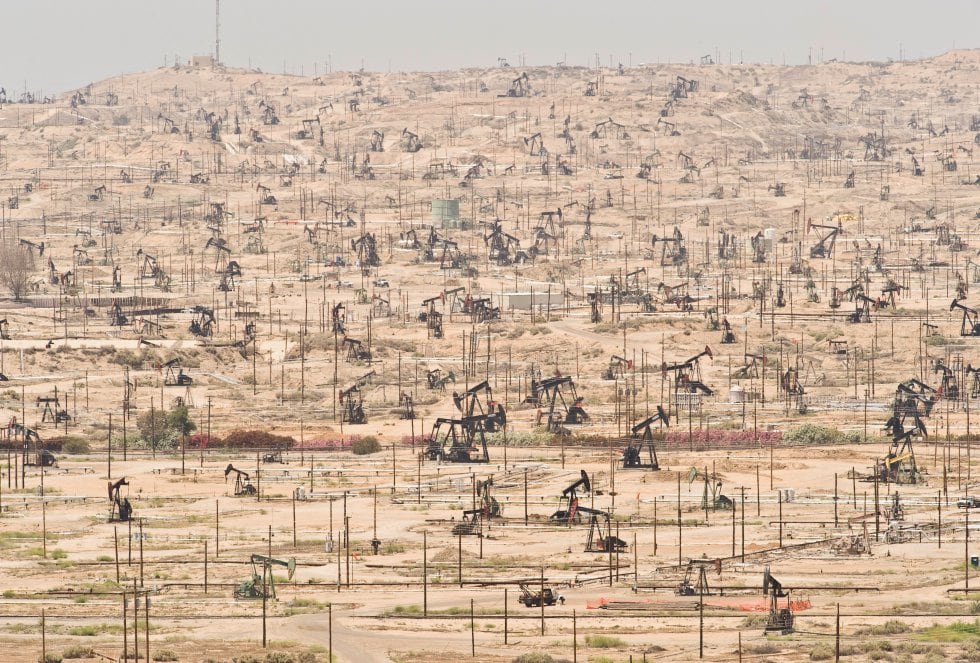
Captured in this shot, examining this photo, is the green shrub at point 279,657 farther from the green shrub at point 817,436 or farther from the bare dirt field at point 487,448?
the green shrub at point 817,436

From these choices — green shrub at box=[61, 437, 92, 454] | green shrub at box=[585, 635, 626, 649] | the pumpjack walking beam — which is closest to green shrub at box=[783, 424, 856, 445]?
the pumpjack walking beam

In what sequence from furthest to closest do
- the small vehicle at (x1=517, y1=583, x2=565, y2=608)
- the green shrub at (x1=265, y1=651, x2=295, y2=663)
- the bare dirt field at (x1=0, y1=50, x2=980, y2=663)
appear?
the small vehicle at (x1=517, y1=583, x2=565, y2=608) < the bare dirt field at (x1=0, y1=50, x2=980, y2=663) < the green shrub at (x1=265, y1=651, x2=295, y2=663)

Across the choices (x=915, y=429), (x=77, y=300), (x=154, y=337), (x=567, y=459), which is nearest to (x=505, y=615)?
(x=567, y=459)

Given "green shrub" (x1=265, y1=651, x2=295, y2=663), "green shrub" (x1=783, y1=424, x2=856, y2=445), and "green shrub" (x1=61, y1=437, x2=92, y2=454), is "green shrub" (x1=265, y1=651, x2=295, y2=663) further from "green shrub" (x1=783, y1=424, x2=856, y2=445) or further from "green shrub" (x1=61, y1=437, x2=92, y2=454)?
"green shrub" (x1=783, y1=424, x2=856, y2=445)

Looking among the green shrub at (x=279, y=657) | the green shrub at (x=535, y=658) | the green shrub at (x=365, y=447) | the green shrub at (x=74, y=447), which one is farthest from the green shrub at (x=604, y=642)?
the green shrub at (x=74, y=447)

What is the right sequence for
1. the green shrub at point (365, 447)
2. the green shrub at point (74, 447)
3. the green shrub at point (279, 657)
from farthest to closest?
the green shrub at point (74, 447) → the green shrub at point (365, 447) → the green shrub at point (279, 657)

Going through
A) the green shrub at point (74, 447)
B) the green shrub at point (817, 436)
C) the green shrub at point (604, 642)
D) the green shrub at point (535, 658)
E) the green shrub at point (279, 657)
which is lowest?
the green shrub at point (279, 657)
